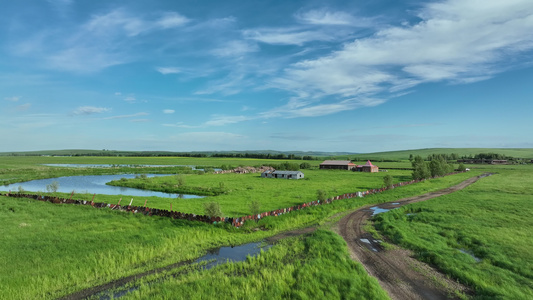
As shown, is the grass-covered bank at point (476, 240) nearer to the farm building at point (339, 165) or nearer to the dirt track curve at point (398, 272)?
the dirt track curve at point (398, 272)

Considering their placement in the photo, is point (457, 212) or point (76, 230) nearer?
point (76, 230)

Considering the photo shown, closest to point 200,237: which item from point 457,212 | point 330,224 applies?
point 330,224

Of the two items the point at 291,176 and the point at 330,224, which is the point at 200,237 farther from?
the point at 291,176

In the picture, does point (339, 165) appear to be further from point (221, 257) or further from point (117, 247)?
point (117, 247)

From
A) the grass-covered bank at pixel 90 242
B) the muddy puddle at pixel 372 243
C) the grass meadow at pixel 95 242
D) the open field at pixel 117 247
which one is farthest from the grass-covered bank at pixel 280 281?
the grass-covered bank at pixel 90 242

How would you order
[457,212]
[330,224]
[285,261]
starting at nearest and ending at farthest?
[285,261] → [330,224] → [457,212]

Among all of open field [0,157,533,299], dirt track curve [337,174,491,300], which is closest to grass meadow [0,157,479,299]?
open field [0,157,533,299]
